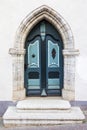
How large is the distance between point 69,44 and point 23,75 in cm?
149

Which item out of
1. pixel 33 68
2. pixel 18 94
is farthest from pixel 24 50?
pixel 18 94

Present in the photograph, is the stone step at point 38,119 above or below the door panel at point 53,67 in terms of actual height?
below

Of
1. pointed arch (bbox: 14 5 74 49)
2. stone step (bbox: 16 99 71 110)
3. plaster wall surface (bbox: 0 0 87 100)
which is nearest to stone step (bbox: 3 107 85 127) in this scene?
stone step (bbox: 16 99 71 110)

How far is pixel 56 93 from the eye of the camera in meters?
7.99

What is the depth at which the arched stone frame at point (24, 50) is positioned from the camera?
7.40m

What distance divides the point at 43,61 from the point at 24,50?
0.65 metres

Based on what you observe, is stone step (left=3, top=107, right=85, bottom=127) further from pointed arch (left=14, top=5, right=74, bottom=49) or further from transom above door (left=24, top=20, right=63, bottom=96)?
pointed arch (left=14, top=5, right=74, bottom=49)

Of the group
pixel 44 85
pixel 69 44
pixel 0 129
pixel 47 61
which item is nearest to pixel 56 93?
pixel 44 85

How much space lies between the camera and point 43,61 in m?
7.91

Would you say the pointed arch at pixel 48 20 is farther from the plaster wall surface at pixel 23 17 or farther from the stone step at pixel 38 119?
the stone step at pixel 38 119

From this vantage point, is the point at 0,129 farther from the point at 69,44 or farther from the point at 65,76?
the point at 69,44

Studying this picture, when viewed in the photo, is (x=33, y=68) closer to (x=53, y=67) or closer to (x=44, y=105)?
(x=53, y=67)

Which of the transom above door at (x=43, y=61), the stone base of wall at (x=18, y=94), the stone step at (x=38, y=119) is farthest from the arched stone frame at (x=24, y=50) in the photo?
the stone step at (x=38, y=119)

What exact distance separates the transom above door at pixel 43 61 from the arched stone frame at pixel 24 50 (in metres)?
→ 0.27
